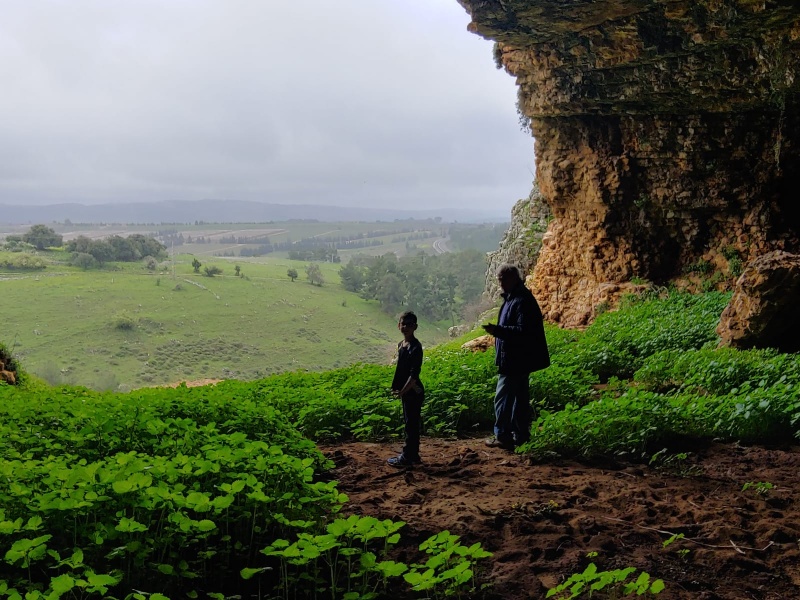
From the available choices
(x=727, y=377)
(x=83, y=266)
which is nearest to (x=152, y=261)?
(x=83, y=266)

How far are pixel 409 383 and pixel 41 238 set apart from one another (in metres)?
108

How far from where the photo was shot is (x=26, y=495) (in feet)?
12.2

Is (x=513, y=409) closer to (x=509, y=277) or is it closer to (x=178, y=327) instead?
(x=509, y=277)

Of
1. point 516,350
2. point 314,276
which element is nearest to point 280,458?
point 516,350

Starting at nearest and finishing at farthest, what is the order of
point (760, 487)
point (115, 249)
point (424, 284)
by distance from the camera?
point (760, 487) < point (424, 284) < point (115, 249)

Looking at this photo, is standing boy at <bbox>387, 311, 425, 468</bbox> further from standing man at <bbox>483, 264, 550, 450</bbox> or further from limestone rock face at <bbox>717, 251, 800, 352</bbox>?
limestone rock face at <bbox>717, 251, 800, 352</bbox>

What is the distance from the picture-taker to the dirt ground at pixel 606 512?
3760mm

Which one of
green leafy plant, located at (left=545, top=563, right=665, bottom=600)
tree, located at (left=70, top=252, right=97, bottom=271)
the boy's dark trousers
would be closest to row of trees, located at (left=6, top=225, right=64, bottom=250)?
tree, located at (left=70, top=252, right=97, bottom=271)

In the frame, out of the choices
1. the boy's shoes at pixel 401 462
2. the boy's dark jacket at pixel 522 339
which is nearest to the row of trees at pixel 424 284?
the boy's dark jacket at pixel 522 339

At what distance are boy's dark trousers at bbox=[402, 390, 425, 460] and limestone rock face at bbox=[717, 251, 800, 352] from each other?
6353mm

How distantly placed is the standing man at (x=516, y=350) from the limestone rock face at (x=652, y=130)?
328 inches

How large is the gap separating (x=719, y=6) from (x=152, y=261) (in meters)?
97.5

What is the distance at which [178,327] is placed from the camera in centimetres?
7581

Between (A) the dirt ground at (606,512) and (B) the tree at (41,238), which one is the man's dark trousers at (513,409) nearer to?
(A) the dirt ground at (606,512)
